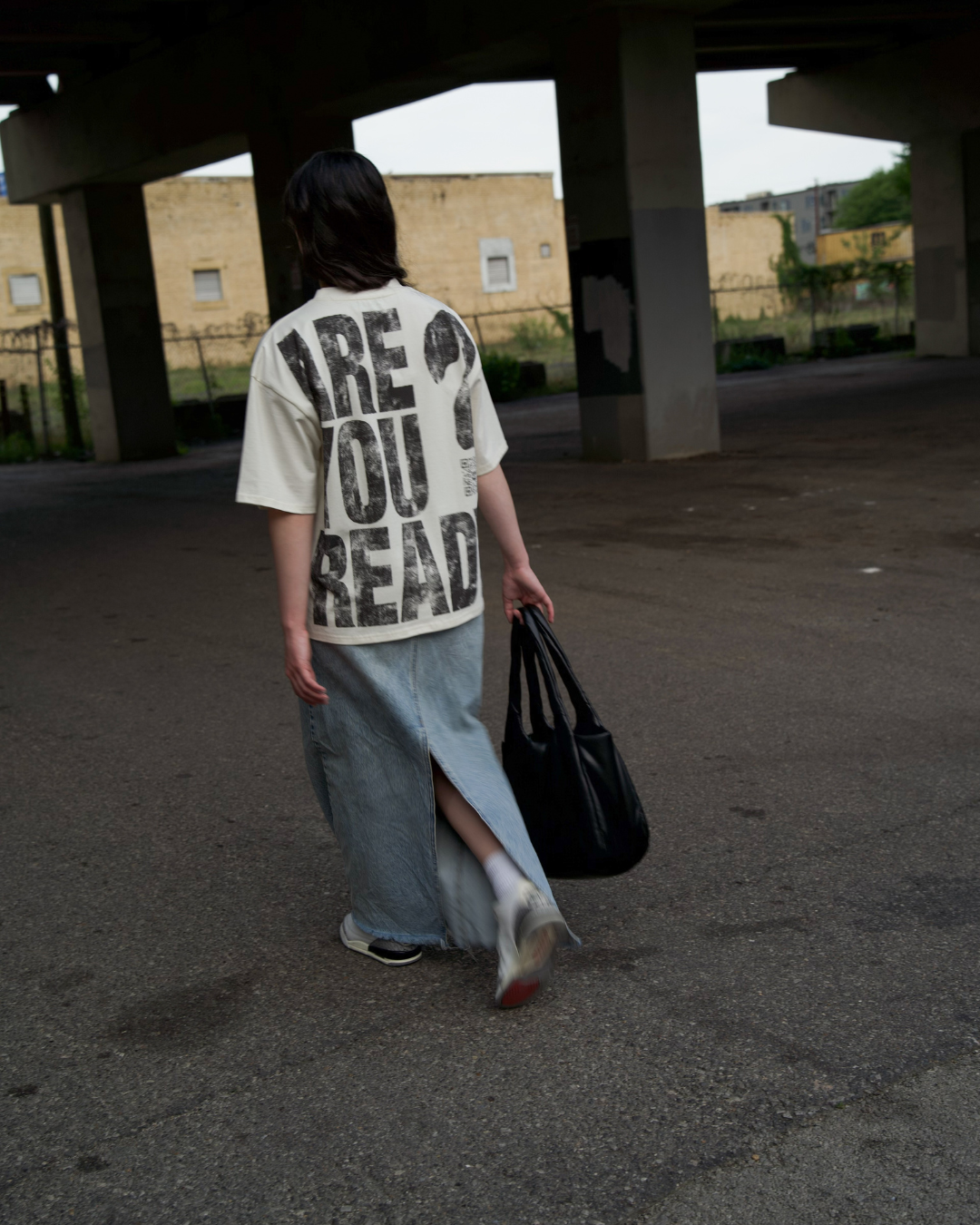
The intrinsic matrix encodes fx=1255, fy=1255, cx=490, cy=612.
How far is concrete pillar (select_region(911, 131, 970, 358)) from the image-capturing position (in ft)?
77.9

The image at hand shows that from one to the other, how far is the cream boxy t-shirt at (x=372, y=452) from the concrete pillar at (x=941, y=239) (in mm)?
23543

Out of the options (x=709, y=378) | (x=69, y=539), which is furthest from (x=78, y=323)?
(x=709, y=378)

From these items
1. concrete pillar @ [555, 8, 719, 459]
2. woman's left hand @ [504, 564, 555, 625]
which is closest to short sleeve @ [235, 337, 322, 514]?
woman's left hand @ [504, 564, 555, 625]

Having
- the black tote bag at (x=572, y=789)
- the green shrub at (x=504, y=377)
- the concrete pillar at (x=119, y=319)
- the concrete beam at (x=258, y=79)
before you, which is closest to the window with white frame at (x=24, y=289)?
the green shrub at (x=504, y=377)

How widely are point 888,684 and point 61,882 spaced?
322cm

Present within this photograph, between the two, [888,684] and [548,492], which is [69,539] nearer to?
[548,492]

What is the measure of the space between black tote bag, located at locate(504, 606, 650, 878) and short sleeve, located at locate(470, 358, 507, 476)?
1.23 feet

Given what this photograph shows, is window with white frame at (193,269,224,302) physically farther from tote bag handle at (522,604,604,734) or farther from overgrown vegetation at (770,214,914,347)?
tote bag handle at (522,604,604,734)

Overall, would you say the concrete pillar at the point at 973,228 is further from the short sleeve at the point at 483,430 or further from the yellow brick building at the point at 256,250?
the short sleeve at the point at 483,430

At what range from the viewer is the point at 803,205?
108375 mm

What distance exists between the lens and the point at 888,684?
5059 millimetres

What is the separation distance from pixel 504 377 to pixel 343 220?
24.8 metres

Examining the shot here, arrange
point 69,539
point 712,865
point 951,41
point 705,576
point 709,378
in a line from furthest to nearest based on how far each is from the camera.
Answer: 1. point 951,41
2. point 709,378
3. point 69,539
4. point 705,576
5. point 712,865

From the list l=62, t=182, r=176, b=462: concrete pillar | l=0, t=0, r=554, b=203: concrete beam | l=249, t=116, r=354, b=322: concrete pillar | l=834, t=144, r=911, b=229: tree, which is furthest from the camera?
l=834, t=144, r=911, b=229: tree
